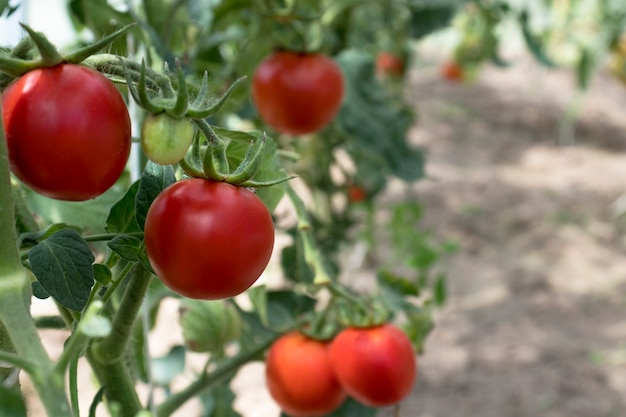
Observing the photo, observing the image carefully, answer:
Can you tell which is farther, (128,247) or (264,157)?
(264,157)

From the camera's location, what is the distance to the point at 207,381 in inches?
31.5

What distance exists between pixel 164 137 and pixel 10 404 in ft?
0.47

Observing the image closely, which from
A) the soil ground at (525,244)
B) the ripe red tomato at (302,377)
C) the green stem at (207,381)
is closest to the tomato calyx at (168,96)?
the green stem at (207,381)

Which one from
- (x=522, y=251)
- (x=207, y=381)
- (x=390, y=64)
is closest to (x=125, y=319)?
(x=207, y=381)

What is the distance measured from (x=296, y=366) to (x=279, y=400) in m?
0.06

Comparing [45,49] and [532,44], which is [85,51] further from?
[532,44]

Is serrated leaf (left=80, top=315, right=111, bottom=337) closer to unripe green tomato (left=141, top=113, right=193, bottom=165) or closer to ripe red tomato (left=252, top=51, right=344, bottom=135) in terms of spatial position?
unripe green tomato (left=141, top=113, right=193, bottom=165)

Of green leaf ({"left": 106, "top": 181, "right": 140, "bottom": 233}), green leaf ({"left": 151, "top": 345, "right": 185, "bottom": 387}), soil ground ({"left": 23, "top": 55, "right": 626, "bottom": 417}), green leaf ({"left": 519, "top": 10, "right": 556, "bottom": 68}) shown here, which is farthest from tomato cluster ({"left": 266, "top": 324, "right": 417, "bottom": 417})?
green leaf ({"left": 519, "top": 10, "right": 556, "bottom": 68})

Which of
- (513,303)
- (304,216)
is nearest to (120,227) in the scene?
(304,216)

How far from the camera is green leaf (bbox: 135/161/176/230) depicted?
45 cm

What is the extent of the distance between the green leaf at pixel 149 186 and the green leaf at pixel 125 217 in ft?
0.11

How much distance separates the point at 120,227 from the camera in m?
0.49

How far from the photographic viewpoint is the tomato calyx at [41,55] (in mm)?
379

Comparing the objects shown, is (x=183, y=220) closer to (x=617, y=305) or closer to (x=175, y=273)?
(x=175, y=273)
